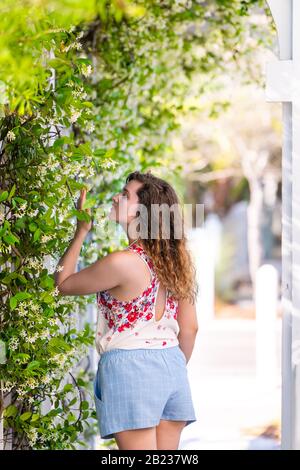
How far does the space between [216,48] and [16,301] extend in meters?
3.02

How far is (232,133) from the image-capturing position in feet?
47.8

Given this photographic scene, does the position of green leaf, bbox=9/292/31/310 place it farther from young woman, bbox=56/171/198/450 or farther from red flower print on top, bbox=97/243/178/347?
red flower print on top, bbox=97/243/178/347

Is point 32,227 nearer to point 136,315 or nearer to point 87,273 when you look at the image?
point 87,273

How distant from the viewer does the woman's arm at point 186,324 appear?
3.22 meters

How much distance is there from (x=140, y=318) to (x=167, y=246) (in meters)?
0.26

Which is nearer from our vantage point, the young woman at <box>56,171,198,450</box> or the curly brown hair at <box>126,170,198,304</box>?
the young woman at <box>56,171,198,450</box>

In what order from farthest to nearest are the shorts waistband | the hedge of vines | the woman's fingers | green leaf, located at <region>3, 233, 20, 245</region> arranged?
the woman's fingers → the shorts waistband → green leaf, located at <region>3, 233, 20, 245</region> → the hedge of vines

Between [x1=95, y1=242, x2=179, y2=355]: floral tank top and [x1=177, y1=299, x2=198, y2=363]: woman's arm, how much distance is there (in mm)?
133

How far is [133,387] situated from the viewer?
2.97 m

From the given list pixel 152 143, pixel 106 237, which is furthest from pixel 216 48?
pixel 106 237

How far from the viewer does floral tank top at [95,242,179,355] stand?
302 centimetres

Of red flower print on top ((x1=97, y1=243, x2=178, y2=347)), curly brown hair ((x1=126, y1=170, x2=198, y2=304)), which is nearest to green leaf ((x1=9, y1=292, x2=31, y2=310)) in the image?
red flower print on top ((x1=97, y1=243, x2=178, y2=347))

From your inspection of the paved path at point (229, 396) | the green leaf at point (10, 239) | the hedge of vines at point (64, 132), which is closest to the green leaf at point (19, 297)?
the hedge of vines at point (64, 132)

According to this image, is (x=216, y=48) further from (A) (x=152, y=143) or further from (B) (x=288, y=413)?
(B) (x=288, y=413)
